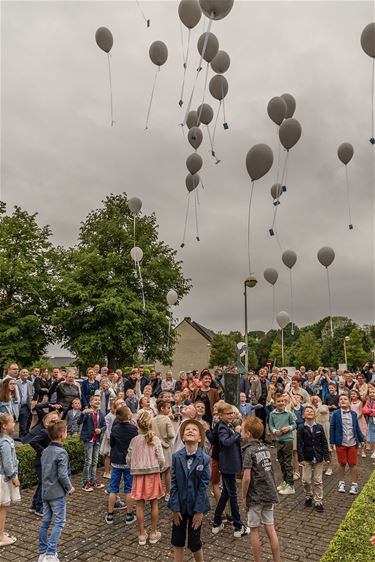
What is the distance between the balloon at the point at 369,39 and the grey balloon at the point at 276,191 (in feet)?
12.1

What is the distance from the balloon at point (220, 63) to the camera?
10664 millimetres

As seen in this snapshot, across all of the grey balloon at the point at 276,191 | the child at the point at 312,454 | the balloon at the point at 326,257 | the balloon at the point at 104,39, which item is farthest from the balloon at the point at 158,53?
the child at the point at 312,454

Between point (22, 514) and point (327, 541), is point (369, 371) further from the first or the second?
point (22, 514)

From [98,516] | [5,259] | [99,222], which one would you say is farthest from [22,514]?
[99,222]

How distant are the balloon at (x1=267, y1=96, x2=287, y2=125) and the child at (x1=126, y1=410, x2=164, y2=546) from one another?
25.4 ft

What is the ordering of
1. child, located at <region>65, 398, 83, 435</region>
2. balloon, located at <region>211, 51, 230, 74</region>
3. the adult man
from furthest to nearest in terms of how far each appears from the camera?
1. the adult man
2. balloon, located at <region>211, 51, 230, 74</region>
3. child, located at <region>65, 398, 83, 435</region>

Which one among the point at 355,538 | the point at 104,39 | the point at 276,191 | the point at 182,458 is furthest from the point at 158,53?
the point at 355,538

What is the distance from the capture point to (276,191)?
12031 mm

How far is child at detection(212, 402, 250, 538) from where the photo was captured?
6.45 meters

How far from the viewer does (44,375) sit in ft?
42.9

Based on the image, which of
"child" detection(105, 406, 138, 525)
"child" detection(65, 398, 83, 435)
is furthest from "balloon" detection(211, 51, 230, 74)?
"child" detection(65, 398, 83, 435)

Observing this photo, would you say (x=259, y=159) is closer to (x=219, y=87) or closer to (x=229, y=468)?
(x=219, y=87)

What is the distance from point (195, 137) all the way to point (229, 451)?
7.41 m

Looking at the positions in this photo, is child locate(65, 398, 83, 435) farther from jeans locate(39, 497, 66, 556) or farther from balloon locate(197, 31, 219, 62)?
balloon locate(197, 31, 219, 62)
